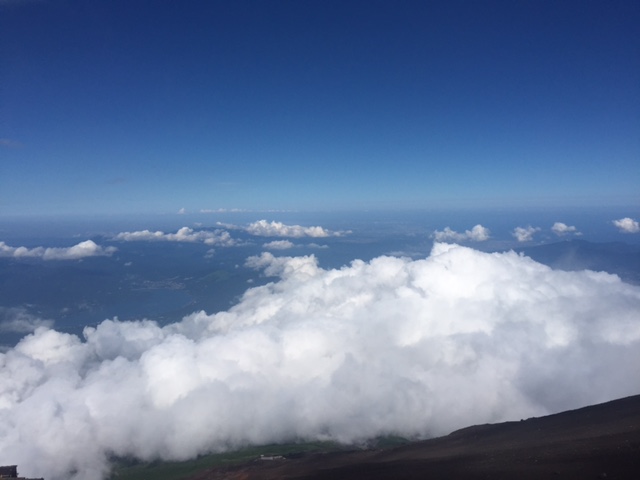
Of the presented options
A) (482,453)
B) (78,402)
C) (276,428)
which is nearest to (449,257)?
(276,428)

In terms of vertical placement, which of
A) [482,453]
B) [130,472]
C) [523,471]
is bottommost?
[130,472]

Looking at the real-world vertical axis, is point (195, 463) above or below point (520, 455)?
below

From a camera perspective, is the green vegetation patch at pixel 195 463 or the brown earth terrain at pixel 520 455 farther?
the green vegetation patch at pixel 195 463

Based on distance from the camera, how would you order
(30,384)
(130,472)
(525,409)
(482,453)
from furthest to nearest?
(30,384) → (130,472) → (525,409) → (482,453)

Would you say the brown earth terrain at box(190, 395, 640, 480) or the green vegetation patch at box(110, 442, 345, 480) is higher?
the brown earth terrain at box(190, 395, 640, 480)

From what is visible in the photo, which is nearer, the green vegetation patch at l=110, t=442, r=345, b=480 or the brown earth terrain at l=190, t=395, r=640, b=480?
the brown earth terrain at l=190, t=395, r=640, b=480

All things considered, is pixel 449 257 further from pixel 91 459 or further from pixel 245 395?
Result: pixel 91 459

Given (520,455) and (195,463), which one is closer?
(520,455)

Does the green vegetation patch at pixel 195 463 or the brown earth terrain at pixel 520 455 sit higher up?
the brown earth terrain at pixel 520 455
